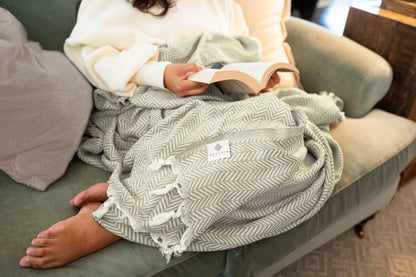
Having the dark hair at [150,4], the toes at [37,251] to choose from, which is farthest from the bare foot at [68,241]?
the dark hair at [150,4]

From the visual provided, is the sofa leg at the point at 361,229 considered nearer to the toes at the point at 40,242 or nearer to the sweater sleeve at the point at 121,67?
the sweater sleeve at the point at 121,67

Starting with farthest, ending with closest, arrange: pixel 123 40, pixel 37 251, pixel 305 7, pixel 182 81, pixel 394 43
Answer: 1. pixel 305 7
2. pixel 394 43
3. pixel 123 40
4. pixel 182 81
5. pixel 37 251

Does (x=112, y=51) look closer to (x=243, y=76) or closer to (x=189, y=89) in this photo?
(x=189, y=89)

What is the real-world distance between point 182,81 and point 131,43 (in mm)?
229

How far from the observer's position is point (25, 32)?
3.05ft

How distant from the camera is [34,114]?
781mm

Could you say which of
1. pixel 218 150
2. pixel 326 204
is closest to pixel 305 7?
pixel 326 204

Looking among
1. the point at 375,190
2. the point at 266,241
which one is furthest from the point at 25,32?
the point at 375,190

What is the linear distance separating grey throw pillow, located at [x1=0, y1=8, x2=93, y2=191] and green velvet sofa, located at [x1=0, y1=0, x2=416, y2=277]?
0.17 ft

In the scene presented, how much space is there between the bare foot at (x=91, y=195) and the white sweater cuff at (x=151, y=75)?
→ 0.94 ft

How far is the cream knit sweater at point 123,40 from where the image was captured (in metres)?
0.90

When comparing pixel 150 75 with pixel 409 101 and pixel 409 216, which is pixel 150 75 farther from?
pixel 409 216

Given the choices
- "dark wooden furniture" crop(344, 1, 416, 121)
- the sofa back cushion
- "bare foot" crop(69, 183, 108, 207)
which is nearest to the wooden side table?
"dark wooden furniture" crop(344, 1, 416, 121)

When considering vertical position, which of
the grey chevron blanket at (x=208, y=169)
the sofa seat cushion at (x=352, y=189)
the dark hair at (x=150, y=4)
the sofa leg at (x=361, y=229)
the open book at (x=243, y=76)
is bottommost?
the sofa leg at (x=361, y=229)
